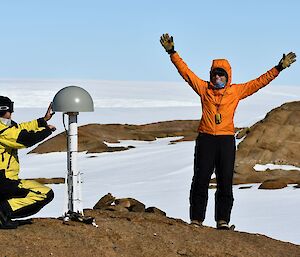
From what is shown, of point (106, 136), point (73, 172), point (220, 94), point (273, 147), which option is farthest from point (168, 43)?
point (106, 136)

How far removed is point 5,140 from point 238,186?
30.3 feet

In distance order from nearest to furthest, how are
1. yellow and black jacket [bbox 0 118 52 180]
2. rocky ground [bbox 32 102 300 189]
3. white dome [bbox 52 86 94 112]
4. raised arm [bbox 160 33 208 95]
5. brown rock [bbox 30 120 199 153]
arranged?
1. yellow and black jacket [bbox 0 118 52 180]
2. white dome [bbox 52 86 94 112]
3. raised arm [bbox 160 33 208 95]
4. rocky ground [bbox 32 102 300 189]
5. brown rock [bbox 30 120 199 153]

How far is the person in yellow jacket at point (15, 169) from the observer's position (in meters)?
6.43

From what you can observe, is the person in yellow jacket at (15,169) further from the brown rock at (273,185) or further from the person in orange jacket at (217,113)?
the brown rock at (273,185)

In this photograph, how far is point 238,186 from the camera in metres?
15.1

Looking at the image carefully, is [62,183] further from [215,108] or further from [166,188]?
[215,108]

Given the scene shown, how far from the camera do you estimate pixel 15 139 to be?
6.41 m

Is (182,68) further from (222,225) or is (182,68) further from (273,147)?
(273,147)

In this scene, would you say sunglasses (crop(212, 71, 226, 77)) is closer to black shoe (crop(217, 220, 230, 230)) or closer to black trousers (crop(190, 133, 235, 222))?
black trousers (crop(190, 133, 235, 222))

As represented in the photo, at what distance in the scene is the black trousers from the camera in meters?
7.61

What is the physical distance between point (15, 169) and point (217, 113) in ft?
7.19

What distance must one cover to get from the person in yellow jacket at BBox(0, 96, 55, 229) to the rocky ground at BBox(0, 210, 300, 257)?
20 cm

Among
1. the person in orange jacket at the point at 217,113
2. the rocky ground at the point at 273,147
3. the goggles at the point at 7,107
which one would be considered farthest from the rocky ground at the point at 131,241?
the rocky ground at the point at 273,147

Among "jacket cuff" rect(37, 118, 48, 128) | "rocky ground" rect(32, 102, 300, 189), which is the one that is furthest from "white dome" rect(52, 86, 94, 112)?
"rocky ground" rect(32, 102, 300, 189)
